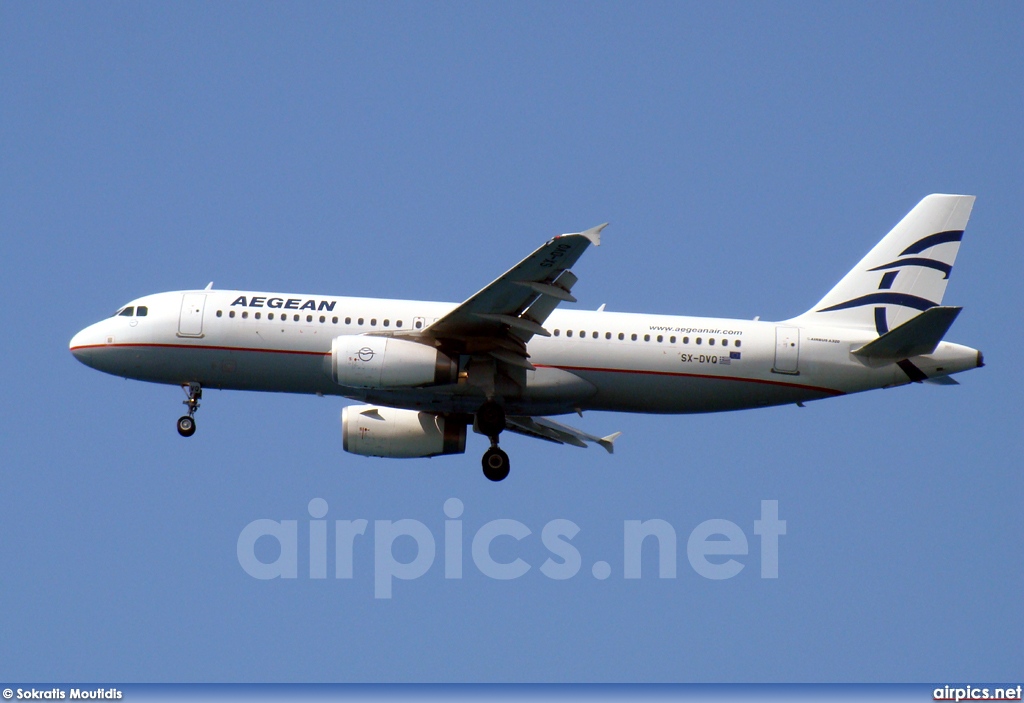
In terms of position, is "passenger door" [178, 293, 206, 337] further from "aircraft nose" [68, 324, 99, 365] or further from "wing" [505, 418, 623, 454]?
"wing" [505, 418, 623, 454]

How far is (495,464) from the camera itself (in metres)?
40.7

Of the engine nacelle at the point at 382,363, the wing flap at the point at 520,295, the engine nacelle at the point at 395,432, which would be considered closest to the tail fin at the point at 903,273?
the wing flap at the point at 520,295

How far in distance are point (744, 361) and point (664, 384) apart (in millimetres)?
2242

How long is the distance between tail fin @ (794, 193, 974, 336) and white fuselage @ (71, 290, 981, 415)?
1092 mm

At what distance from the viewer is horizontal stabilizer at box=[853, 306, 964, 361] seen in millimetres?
38094

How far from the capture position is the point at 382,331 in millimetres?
40125

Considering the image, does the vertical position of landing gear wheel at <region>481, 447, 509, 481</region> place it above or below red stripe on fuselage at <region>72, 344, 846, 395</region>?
below

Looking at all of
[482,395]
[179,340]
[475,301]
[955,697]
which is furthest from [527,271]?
[955,697]

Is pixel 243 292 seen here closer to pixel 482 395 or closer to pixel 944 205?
pixel 482 395

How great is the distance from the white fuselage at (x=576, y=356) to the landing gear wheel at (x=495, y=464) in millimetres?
1236

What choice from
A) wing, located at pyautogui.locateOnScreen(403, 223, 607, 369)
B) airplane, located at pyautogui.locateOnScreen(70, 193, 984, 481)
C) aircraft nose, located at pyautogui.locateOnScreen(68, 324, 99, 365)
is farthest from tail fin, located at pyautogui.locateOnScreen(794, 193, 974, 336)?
aircraft nose, located at pyautogui.locateOnScreen(68, 324, 99, 365)

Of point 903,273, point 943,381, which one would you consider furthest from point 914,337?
point 903,273

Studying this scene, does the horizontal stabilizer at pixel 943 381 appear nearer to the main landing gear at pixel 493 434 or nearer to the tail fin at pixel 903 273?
the tail fin at pixel 903 273

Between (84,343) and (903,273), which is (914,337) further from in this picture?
(84,343)
